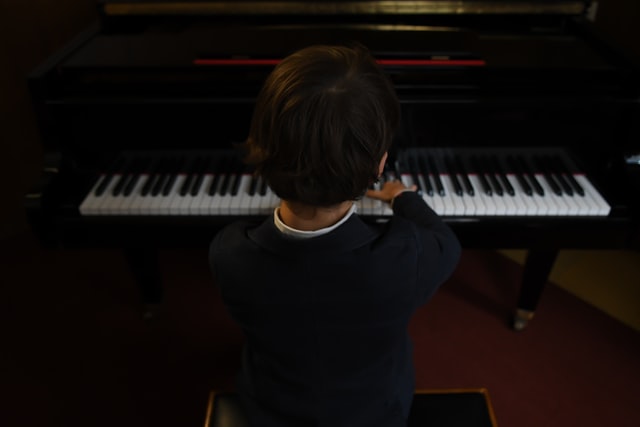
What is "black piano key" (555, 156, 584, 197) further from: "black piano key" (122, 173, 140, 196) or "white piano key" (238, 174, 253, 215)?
"black piano key" (122, 173, 140, 196)

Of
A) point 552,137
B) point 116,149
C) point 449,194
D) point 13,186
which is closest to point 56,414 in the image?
point 116,149

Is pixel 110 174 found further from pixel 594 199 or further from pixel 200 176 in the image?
pixel 594 199

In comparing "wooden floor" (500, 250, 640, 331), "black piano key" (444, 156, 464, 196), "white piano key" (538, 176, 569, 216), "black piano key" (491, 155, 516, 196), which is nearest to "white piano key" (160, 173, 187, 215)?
"black piano key" (444, 156, 464, 196)

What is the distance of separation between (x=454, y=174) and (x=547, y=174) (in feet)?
0.82

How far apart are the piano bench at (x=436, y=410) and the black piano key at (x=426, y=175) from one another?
49 cm

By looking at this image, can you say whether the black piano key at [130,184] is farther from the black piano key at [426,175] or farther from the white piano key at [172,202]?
the black piano key at [426,175]

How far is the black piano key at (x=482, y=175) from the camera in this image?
1.30 meters

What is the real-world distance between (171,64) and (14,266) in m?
1.55

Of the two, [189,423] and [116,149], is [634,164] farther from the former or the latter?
[189,423]

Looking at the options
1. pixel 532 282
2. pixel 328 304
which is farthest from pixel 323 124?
pixel 532 282

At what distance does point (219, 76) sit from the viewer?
131 centimetres

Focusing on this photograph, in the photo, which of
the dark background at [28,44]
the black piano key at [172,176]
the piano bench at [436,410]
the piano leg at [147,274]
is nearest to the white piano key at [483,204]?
the piano bench at [436,410]

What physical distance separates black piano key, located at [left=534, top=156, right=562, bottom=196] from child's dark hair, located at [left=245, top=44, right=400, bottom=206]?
0.77m

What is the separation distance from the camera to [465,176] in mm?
1335
